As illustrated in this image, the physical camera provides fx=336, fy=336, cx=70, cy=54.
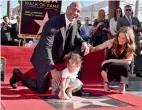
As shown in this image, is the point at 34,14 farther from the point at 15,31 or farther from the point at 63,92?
the point at 63,92

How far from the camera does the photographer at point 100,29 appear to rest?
716 cm

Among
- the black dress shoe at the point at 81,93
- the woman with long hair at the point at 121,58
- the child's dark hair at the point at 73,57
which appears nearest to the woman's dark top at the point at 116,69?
the woman with long hair at the point at 121,58

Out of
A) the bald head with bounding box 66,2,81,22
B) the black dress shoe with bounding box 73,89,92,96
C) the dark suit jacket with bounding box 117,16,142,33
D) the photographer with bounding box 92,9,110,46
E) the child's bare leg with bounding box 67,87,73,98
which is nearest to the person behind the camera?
the bald head with bounding box 66,2,81,22

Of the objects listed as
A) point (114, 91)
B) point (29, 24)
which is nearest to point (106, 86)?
point (114, 91)

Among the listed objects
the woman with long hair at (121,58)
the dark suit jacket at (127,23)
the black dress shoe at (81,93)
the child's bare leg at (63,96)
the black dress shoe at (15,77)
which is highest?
the dark suit jacket at (127,23)

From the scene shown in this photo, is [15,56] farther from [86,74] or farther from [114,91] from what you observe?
[114,91]

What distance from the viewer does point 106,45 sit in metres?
4.66

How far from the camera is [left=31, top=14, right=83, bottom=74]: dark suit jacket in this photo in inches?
150

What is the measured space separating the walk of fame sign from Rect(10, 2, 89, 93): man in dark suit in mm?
2035

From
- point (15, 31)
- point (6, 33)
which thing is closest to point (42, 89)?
point (15, 31)

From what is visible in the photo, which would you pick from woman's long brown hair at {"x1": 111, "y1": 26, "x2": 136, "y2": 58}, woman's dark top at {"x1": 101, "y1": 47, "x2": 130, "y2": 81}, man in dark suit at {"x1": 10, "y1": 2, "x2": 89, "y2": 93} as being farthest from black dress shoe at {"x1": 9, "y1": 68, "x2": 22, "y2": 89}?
woman's long brown hair at {"x1": 111, "y1": 26, "x2": 136, "y2": 58}

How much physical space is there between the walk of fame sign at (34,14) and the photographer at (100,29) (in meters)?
1.09

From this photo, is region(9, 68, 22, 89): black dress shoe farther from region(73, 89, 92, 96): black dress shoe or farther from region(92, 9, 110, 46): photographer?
region(92, 9, 110, 46): photographer

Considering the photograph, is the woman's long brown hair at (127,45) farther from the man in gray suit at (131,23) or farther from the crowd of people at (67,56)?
the man in gray suit at (131,23)
